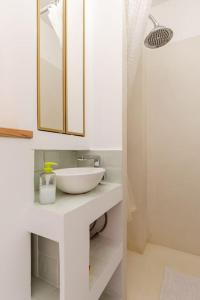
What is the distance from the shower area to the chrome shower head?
224 mm

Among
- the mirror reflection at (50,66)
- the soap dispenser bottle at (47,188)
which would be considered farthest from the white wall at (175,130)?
the soap dispenser bottle at (47,188)

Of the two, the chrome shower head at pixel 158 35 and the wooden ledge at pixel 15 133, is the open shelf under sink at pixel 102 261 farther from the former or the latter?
the chrome shower head at pixel 158 35

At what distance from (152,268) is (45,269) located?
116 cm

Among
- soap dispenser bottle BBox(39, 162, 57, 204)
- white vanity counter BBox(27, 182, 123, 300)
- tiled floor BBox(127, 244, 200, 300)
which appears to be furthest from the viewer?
tiled floor BBox(127, 244, 200, 300)

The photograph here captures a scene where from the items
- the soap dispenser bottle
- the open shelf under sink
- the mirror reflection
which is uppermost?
the mirror reflection

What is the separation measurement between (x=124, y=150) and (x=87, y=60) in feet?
2.45

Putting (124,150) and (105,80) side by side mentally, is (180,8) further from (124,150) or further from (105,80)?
(124,150)

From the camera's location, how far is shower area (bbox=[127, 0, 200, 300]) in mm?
1806

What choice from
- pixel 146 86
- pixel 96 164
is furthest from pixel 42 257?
pixel 146 86

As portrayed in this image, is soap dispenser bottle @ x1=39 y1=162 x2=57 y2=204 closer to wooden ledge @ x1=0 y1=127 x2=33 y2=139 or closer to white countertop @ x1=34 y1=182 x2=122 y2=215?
white countertop @ x1=34 y1=182 x2=122 y2=215

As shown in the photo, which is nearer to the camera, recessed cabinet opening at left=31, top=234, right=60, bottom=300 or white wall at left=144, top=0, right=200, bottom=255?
recessed cabinet opening at left=31, top=234, right=60, bottom=300

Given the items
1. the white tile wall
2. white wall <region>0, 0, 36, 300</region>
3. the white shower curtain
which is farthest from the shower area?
white wall <region>0, 0, 36, 300</region>

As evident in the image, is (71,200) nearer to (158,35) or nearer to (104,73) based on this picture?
(104,73)

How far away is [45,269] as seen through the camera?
0.92 metres
